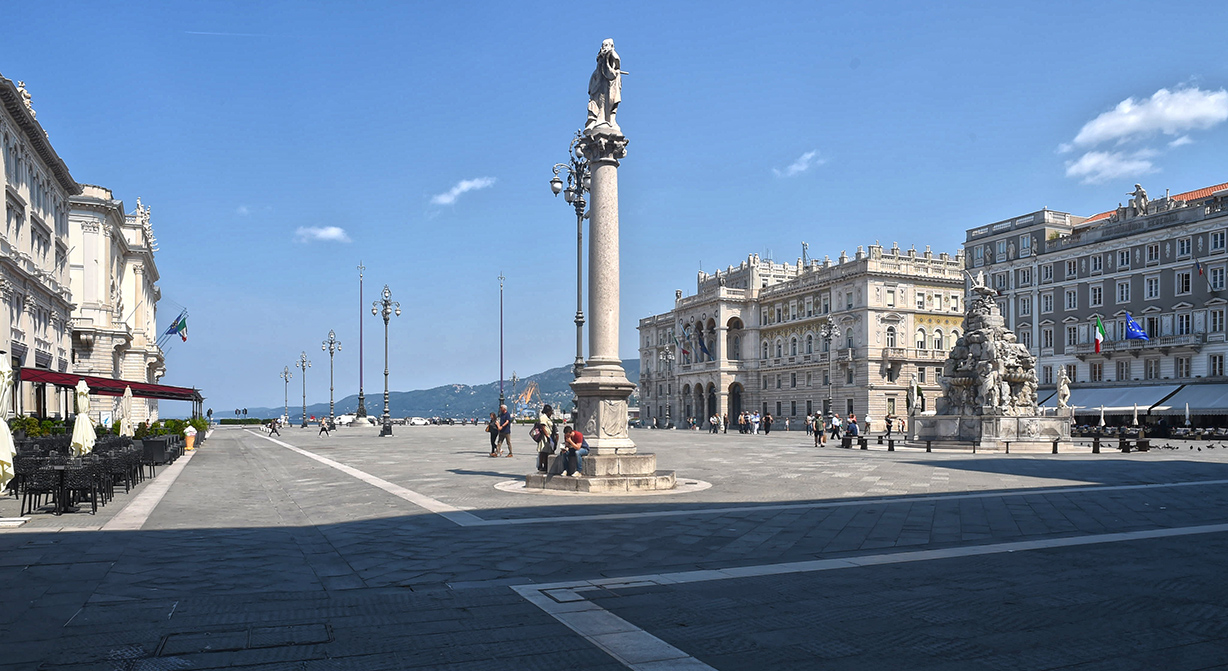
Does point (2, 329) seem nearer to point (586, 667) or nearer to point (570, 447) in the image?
point (570, 447)

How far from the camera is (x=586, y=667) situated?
5422 millimetres

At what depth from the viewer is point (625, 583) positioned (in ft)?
26.1

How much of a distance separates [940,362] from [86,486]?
73066 millimetres

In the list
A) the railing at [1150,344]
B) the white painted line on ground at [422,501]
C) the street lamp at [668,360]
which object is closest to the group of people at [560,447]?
the white painted line on ground at [422,501]

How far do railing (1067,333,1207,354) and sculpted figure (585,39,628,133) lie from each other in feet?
154

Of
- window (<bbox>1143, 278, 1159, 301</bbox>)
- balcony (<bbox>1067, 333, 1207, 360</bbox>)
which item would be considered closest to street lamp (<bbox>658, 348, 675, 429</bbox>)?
balcony (<bbox>1067, 333, 1207, 360</bbox>)

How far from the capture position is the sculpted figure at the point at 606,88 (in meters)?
16.4

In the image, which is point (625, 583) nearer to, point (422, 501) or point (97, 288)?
point (422, 501)

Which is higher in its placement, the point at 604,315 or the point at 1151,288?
the point at 1151,288

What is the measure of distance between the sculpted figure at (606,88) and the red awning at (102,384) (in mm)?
19961

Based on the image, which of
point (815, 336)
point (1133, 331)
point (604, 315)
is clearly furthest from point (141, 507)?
point (815, 336)

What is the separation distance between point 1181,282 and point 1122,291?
400 cm

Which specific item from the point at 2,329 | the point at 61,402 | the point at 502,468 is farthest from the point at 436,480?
the point at 61,402

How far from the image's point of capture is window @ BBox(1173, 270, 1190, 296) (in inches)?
2032
